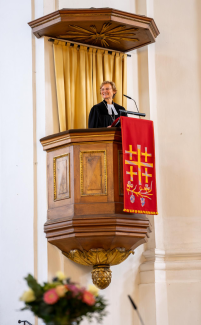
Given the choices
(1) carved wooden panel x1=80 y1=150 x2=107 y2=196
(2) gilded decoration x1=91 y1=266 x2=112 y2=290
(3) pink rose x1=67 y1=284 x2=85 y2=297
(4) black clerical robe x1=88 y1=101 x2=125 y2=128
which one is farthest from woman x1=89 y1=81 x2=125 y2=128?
(3) pink rose x1=67 y1=284 x2=85 y2=297

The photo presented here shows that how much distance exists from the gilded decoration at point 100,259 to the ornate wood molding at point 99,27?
8.78 feet

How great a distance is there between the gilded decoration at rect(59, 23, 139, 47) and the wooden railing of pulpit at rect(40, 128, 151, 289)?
143cm

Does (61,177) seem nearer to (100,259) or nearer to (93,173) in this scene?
(93,173)

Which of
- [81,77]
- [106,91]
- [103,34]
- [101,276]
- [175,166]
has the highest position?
[103,34]

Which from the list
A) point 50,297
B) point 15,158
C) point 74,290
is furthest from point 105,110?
point 50,297

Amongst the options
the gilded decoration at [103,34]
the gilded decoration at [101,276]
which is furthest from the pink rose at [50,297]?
the gilded decoration at [103,34]

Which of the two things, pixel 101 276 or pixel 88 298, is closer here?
pixel 88 298

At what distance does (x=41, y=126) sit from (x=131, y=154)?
4.29ft

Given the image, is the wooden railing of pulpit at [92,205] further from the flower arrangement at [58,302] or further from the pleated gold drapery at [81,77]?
the flower arrangement at [58,302]

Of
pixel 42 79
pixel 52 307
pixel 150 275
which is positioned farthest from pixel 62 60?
pixel 52 307

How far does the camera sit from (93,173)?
6113 mm

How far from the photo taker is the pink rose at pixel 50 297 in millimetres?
3578

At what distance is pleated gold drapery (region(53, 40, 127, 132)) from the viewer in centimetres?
694

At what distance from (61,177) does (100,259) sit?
3.36ft
